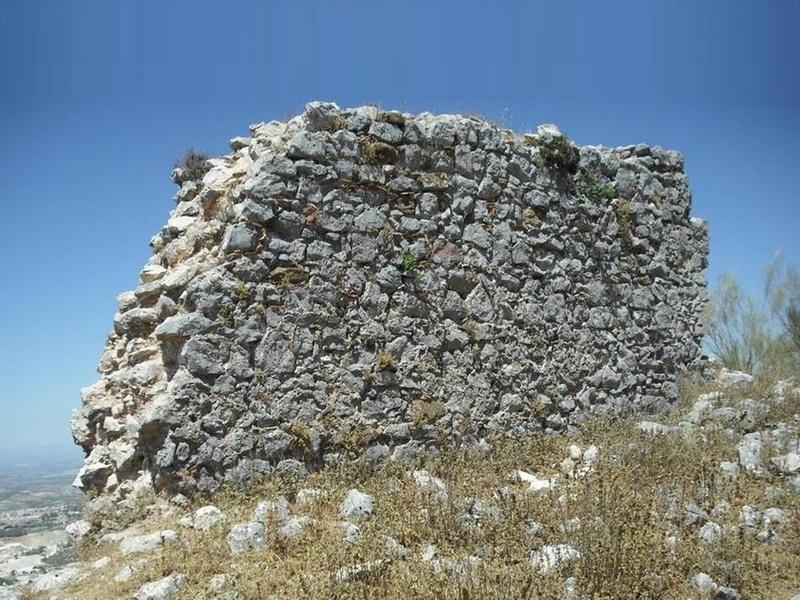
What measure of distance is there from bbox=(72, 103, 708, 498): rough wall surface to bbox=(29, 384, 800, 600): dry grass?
714 millimetres

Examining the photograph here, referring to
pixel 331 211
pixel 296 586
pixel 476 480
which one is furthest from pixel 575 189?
pixel 296 586

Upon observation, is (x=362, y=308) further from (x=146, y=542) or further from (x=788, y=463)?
(x=788, y=463)

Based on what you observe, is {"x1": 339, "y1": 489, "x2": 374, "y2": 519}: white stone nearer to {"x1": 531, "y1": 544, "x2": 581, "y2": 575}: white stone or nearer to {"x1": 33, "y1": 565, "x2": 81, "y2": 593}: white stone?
{"x1": 531, "y1": 544, "x2": 581, "y2": 575}: white stone

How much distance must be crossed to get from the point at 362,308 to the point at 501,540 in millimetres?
3070

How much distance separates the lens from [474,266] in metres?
8.45

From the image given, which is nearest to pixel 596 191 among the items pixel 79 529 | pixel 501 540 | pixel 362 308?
pixel 362 308

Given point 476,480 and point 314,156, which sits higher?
point 314,156

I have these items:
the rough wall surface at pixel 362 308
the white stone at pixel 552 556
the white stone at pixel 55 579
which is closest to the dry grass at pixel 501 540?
the white stone at pixel 552 556

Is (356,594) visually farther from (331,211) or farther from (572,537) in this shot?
(331,211)

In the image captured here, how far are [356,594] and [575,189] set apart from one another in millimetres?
6842

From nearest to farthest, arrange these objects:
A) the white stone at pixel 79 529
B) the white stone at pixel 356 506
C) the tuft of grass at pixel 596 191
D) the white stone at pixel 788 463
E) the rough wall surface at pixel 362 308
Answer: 1. the white stone at pixel 356 506
2. the white stone at pixel 79 529
3. the rough wall surface at pixel 362 308
4. the white stone at pixel 788 463
5. the tuft of grass at pixel 596 191

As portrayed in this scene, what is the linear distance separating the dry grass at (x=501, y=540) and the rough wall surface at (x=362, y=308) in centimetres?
71

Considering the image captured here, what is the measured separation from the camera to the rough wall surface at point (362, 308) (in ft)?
22.5

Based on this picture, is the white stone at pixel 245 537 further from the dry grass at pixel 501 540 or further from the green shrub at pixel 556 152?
the green shrub at pixel 556 152
